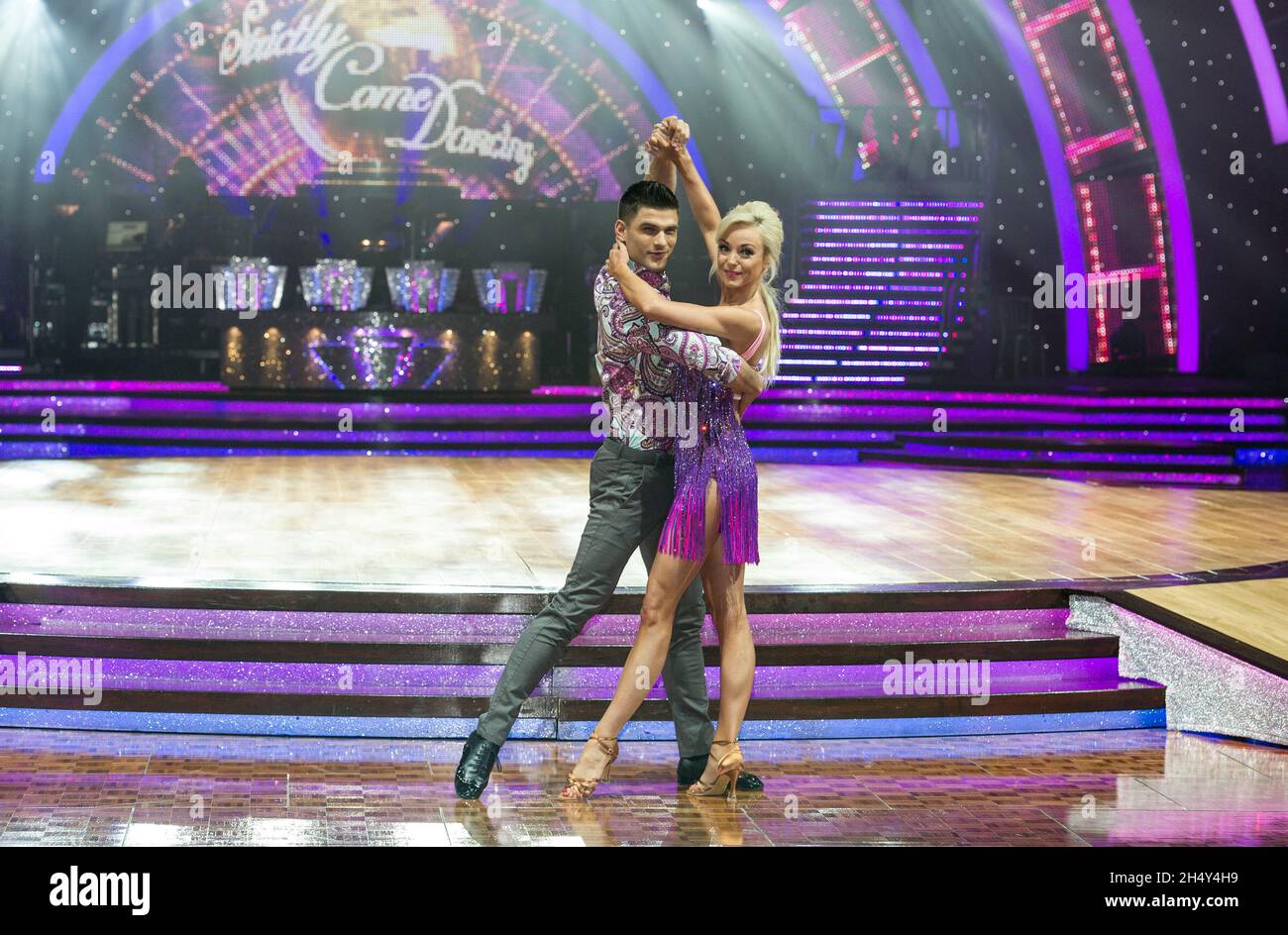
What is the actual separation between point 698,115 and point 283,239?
13.3 feet

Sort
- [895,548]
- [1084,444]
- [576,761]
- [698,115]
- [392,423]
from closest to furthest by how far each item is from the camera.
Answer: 1. [576,761]
2. [895,548]
3. [1084,444]
4. [392,423]
5. [698,115]

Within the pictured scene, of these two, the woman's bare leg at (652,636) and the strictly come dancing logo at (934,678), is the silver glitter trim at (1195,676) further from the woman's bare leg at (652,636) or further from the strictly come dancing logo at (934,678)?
the woman's bare leg at (652,636)

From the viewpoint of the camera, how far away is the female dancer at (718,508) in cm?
356

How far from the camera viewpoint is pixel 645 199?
3457mm

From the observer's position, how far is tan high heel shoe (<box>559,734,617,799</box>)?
3.57 meters

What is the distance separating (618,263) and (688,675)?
1062mm

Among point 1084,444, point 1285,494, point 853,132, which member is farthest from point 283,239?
point 1285,494

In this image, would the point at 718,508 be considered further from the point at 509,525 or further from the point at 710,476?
the point at 509,525

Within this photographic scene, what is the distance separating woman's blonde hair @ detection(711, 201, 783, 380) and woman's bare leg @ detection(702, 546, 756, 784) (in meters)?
0.47

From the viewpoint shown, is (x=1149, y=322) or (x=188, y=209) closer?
(x=1149, y=322)

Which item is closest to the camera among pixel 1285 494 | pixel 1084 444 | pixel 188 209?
pixel 1285 494

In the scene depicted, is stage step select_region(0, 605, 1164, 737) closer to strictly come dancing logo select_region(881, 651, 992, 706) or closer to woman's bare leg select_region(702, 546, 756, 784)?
strictly come dancing logo select_region(881, 651, 992, 706)

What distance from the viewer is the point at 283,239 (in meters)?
13.1

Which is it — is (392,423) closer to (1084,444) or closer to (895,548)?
(1084,444)
